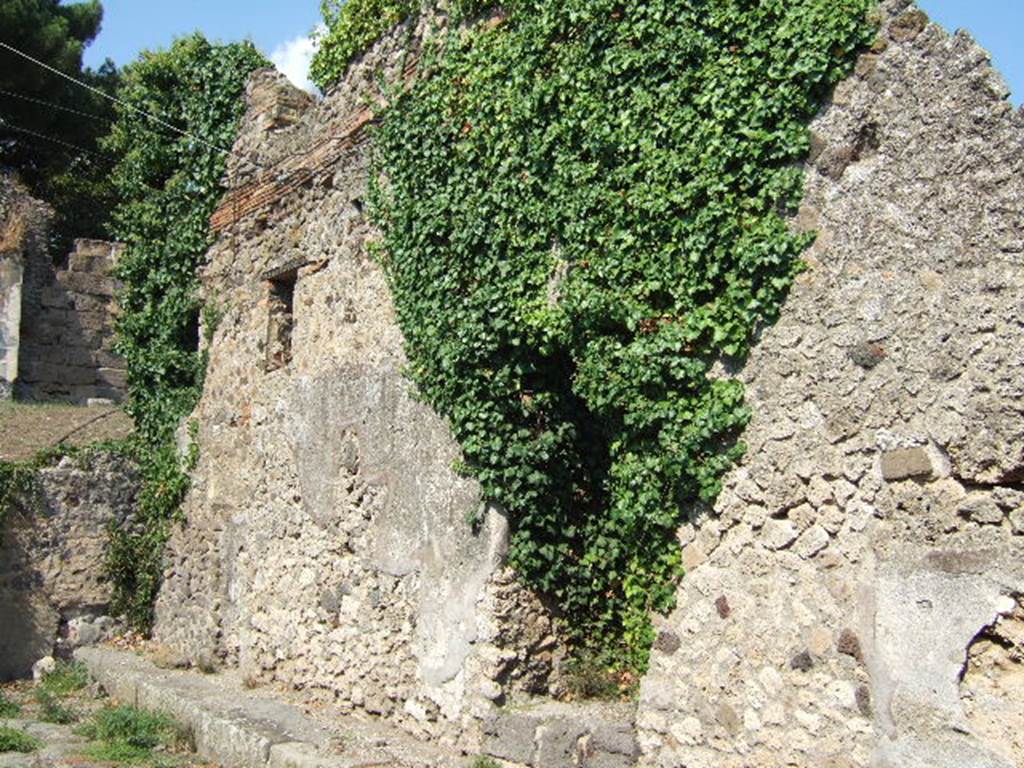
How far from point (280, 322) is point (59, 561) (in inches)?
134

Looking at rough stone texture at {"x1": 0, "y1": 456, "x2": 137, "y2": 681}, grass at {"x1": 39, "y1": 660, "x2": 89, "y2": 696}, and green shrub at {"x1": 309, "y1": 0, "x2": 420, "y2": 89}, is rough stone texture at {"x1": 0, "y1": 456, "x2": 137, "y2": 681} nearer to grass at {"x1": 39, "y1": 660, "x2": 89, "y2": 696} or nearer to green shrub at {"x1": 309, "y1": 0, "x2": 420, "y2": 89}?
grass at {"x1": 39, "y1": 660, "x2": 89, "y2": 696}

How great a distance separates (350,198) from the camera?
28.0ft

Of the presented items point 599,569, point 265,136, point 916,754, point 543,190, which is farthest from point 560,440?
point 265,136

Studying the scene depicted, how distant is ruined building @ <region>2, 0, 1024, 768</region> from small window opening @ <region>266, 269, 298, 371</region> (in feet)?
7.32

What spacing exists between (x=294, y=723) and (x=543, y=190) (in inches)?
150

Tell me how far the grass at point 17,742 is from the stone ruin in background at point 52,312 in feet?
29.0

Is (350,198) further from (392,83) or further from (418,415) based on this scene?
(418,415)

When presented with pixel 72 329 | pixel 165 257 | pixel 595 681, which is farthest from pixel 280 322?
pixel 72 329

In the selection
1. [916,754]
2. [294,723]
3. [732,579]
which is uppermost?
[732,579]

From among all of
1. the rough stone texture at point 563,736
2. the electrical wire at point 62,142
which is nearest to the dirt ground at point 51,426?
the rough stone texture at point 563,736

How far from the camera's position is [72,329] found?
16.9 m

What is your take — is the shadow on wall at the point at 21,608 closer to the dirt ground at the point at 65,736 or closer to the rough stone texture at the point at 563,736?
the dirt ground at the point at 65,736

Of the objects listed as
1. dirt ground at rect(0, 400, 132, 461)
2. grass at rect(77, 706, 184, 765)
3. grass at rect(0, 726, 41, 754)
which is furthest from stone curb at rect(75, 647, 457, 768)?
dirt ground at rect(0, 400, 132, 461)

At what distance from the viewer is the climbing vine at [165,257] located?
429 inches
